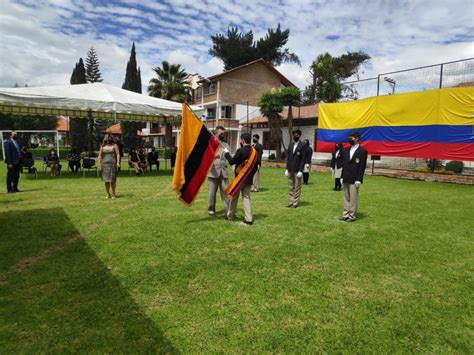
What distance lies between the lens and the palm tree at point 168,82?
34969mm

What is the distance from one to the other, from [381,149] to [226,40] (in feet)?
114

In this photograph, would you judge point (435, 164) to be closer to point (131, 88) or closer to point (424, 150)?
point (424, 150)

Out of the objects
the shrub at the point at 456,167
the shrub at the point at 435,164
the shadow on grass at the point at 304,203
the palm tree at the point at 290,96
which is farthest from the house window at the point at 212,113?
the shadow on grass at the point at 304,203

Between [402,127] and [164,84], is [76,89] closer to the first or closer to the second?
[402,127]

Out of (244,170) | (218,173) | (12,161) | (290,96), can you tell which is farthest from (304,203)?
(290,96)

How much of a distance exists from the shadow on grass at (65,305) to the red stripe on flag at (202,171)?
226 cm

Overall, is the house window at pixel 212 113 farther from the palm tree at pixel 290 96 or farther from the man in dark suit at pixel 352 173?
the man in dark suit at pixel 352 173

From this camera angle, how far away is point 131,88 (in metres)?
42.2

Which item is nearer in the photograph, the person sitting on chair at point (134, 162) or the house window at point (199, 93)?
the person sitting on chair at point (134, 162)

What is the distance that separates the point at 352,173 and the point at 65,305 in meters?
5.44

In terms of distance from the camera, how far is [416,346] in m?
2.79

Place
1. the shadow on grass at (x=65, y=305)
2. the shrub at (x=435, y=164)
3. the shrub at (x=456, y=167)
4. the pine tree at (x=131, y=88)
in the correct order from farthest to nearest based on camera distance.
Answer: the pine tree at (x=131, y=88) → the shrub at (x=435, y=164) → the shrub at (x=456, y=167) → the shadow on grass at (x=65, y=305)

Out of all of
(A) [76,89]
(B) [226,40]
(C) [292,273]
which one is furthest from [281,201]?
(B) [226,40]

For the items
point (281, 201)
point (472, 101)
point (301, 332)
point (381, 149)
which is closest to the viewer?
point (301, 332)
